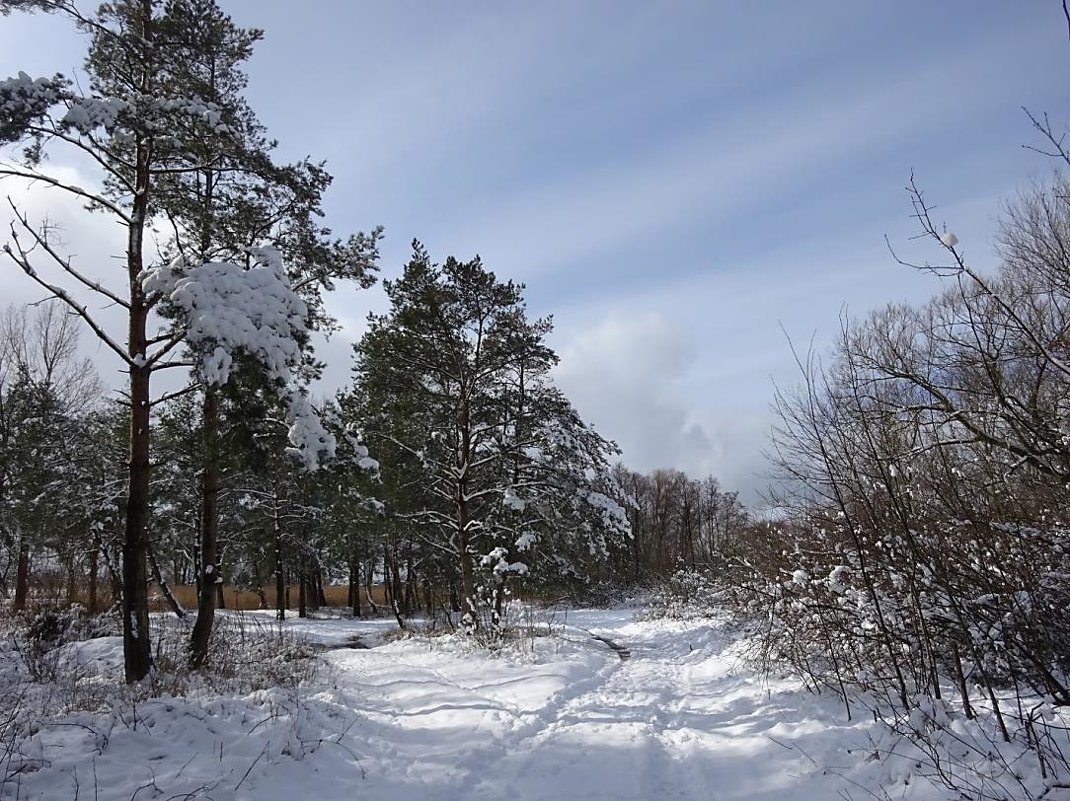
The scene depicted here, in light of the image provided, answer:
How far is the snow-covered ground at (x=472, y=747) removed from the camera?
4301 mm

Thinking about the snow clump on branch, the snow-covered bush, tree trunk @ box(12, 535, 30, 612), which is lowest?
the snow-covered bush

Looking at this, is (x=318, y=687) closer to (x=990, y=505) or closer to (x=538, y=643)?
(x=538, y=643)

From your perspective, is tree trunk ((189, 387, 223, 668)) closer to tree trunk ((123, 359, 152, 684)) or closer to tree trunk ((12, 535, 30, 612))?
tree trunk ((123, 359, 152, 684))

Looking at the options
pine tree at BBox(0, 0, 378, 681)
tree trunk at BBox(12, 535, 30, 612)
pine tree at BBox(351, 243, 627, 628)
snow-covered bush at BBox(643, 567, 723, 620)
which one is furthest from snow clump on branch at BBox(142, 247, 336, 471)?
tree trunk at BBox(12, 535, 30, 612)

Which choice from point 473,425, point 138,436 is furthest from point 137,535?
point 473,425

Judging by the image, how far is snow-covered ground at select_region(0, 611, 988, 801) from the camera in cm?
430

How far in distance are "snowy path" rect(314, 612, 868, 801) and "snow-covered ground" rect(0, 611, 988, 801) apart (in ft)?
0.08

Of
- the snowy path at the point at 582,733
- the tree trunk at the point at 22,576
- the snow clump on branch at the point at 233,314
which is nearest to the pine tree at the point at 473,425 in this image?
the snowy path at the point at 582,733

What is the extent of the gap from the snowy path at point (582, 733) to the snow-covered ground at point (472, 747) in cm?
2

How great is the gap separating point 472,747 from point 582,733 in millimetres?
1159

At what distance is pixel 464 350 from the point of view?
14.4 m

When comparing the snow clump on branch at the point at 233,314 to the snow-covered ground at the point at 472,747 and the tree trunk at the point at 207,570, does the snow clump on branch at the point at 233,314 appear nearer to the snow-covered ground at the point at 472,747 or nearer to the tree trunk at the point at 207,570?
the tree trunk at the point at 207,570

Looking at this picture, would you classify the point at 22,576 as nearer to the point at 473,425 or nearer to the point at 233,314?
the point at 473,425

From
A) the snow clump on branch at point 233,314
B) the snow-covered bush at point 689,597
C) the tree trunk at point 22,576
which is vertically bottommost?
the snow-covered bush at point 689,597
